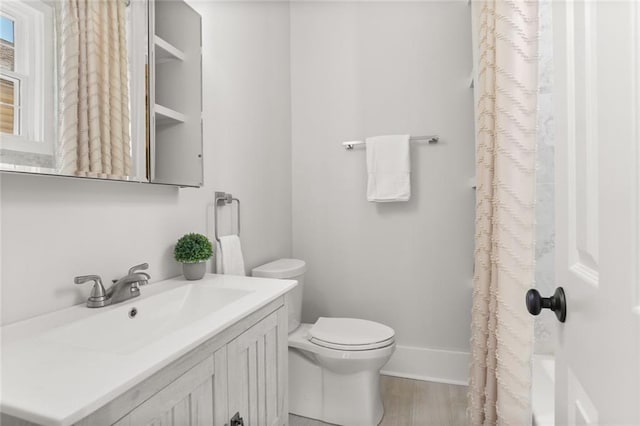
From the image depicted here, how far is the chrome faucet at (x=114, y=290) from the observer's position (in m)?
1.03

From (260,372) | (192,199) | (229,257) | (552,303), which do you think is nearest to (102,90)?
(192,199)

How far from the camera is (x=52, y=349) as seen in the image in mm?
747

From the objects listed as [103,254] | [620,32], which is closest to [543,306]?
[620,32]

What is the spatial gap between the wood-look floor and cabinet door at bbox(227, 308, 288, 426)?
0.69 meters

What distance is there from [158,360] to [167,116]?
100 cm

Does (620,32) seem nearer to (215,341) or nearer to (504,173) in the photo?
(504,173)

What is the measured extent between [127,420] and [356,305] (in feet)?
6.25

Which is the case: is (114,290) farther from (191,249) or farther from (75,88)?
(75,88)

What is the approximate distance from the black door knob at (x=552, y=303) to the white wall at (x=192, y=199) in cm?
118

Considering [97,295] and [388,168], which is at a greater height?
[388,168]

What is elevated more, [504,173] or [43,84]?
[43,84]

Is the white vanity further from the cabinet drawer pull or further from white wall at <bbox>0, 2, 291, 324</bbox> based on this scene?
white wall at <bbox>0, 2, 291, 324</bbox>

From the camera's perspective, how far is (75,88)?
1.02 m

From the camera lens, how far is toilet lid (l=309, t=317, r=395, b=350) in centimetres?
173
